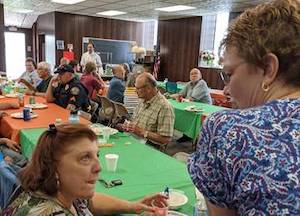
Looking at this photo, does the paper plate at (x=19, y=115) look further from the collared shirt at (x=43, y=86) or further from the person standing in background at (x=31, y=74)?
the person standing in background at (x=31, y=74)

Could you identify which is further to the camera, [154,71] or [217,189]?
[154,71]

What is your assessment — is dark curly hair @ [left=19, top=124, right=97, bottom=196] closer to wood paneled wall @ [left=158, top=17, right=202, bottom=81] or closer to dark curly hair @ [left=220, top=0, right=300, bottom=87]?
dark curly hair @ [left=220, top=0, right=300, bottom=87]

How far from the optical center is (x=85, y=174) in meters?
1.14

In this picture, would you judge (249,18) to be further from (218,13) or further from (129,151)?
(218,13)

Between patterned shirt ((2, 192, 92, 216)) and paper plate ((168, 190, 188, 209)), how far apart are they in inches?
20.2

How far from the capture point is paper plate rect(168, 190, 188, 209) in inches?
53.4

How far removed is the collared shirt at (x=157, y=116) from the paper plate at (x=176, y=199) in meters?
1.32

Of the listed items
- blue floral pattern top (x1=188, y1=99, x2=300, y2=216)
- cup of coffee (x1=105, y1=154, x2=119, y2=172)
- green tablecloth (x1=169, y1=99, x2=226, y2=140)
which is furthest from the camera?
green tablecloth (x1=169, y1=99, x2=226, y2=140)

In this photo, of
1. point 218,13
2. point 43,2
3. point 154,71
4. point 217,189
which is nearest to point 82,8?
point 43,2

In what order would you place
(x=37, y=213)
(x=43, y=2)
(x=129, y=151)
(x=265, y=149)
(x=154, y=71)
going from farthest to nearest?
1. (x=154, y=71)
2. (x=43, y=2)
3. (x=129, y=151)
4. (x=37, y=213)
5. (x=265, y=149)

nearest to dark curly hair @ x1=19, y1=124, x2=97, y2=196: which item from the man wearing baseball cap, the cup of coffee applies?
the cup of coffee

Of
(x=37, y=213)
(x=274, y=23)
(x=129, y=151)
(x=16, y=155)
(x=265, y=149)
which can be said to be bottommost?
(x=16, y=155)

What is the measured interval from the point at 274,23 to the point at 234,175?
332mm

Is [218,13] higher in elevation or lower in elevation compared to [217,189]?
higher
